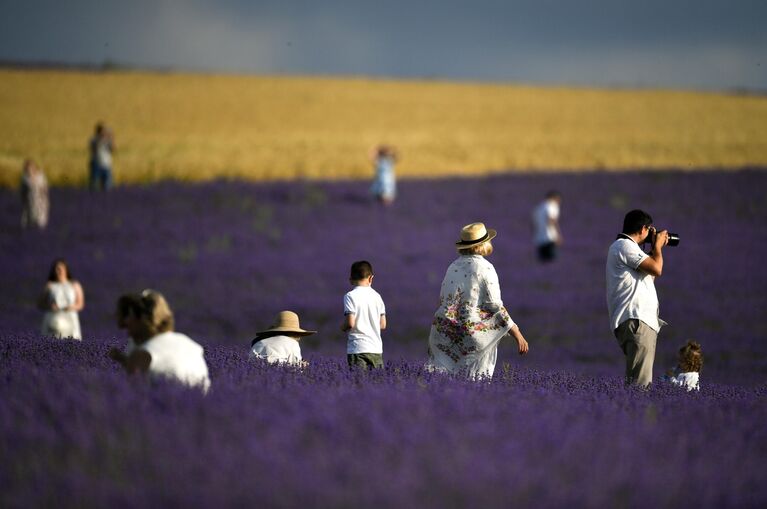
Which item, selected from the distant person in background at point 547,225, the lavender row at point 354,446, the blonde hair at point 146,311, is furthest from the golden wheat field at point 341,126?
the lavender row at point 354,446

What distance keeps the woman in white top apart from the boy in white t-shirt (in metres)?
4.68

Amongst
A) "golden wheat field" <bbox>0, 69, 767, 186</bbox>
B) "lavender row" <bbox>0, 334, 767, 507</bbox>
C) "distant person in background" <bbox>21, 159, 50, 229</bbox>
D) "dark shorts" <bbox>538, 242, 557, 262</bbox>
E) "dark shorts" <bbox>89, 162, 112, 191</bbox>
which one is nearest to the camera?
"lavender row" <bbox>0, 334, 767, 507</bbox>

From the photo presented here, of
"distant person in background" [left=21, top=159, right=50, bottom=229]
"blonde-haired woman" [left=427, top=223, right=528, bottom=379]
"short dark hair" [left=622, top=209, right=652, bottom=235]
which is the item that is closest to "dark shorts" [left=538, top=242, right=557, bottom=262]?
"distant person in background" [left=21, top=159, right=50, bottom=229]

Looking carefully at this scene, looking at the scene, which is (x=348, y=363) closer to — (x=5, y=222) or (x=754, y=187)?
(x=5, y=222)

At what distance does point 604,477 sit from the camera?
3.81m

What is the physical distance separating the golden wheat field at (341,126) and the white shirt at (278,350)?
25.8 m

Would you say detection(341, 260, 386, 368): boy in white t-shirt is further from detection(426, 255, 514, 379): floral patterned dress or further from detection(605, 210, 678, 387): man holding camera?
detection(605, 210, 678, 387): man holding camera

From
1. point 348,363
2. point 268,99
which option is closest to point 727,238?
point 348,363

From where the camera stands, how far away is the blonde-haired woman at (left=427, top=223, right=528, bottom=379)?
711 centimetres

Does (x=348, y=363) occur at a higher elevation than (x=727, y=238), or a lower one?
lower

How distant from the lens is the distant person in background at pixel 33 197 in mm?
24484

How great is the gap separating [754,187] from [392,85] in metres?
37.7

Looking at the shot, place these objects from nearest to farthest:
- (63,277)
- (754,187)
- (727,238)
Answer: (63,277), (727,238), (754,187)

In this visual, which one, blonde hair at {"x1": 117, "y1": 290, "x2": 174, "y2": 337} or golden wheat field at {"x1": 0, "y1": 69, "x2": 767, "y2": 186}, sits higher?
golden wheat field at {"x1": 0, "y1": 69, "x2": 767, "y2": 186}
